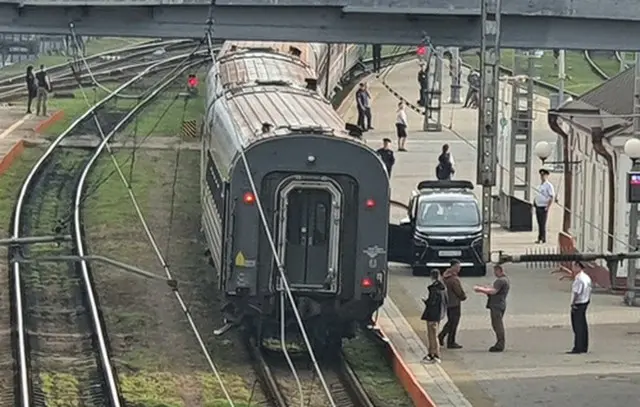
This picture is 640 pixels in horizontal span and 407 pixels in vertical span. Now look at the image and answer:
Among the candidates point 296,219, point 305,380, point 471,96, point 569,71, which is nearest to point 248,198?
point 296,219

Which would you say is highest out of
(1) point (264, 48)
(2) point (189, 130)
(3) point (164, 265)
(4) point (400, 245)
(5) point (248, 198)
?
(1) point (264, 48)

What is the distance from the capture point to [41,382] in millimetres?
21328

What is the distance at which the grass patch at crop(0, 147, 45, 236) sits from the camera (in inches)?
1337

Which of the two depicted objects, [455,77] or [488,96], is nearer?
[488,96]

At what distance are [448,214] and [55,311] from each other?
8322 millimetres

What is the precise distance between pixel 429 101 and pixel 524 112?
1143 cm

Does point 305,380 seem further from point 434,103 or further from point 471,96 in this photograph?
point 471,96

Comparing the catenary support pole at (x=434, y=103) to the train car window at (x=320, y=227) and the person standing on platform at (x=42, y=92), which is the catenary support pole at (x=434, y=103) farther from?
the train car window at (x=320, y=227)

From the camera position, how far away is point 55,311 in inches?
1021

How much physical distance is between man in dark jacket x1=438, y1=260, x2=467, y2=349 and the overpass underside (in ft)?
10.2

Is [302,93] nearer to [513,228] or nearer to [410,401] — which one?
[410,401]

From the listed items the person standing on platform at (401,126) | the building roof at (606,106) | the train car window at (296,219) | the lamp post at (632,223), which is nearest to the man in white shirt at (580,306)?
the lamp post at (632,223)

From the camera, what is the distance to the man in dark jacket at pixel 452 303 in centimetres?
2378

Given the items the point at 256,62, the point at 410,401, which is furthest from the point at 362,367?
the point at 256,62
